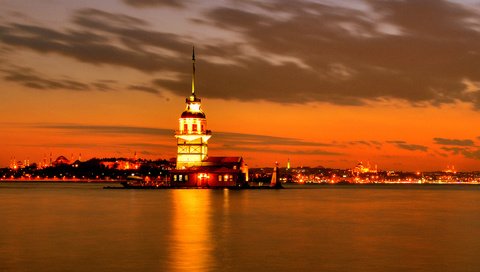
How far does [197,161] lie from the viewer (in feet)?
450

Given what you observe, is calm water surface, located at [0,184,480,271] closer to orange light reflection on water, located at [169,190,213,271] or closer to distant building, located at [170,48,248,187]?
orange light reflection on water, located at [169,190,213,271]

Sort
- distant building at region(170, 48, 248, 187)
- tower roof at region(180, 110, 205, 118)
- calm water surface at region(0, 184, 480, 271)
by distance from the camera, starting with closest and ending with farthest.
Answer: calm water surface at region(0, 184, 480, 271)
distant building at region(170, 48, 248, 187)
tower roof at region(180, 110, 205, 118)

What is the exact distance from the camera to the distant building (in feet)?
439

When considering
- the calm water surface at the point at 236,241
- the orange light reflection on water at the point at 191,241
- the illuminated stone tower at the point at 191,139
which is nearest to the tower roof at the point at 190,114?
the illuminated stone tower at the point at 191,139

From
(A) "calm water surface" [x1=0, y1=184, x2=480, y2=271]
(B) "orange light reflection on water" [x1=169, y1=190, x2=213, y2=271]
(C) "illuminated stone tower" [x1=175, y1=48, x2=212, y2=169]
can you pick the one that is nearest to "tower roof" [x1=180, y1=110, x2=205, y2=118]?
(C) "illuminated stone tower" [x1=175, y1=48, x2=212, y2=169]

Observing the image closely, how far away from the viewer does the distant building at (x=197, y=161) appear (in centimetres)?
13388

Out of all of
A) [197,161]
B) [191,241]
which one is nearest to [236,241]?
[191,241]

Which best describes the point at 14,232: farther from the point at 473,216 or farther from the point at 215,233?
the point at 473,216

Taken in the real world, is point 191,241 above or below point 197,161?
below

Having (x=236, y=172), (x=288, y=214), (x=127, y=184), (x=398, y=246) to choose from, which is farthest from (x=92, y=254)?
(x=127, y=184)

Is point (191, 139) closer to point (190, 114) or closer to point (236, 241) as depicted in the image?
point (190, 114)

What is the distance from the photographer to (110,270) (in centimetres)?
3038

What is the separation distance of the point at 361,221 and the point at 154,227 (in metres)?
16.5

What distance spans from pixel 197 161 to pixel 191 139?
14.2 ft
